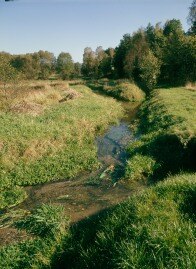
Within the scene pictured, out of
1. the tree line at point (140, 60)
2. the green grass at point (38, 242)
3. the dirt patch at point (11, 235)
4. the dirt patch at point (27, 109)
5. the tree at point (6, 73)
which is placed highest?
the tree line at point (140, 60)

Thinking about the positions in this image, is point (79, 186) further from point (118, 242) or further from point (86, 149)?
point (118, 242)

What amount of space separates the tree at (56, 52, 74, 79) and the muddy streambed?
59.4 m

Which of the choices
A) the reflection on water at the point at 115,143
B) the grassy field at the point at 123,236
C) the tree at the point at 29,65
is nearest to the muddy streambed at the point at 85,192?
the reflection on water at the point at 115,143

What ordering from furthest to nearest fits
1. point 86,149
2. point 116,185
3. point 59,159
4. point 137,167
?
point 86,149 → point 59,159 → point 137,167 → point 116,185

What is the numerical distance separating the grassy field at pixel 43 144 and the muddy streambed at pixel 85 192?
0.58 meters

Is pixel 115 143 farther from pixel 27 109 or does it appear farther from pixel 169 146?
pixel 27 109

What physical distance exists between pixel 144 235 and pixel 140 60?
45.3 m

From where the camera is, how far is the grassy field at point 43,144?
13859 millimetres

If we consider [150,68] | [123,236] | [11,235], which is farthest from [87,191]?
[150,68]

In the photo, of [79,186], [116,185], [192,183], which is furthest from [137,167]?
[192,183]

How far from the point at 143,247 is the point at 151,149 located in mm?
9654

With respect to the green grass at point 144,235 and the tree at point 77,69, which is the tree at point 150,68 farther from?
the tree at point 77,69

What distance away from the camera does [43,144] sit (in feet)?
54.0

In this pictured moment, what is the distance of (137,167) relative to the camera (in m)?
14.1
